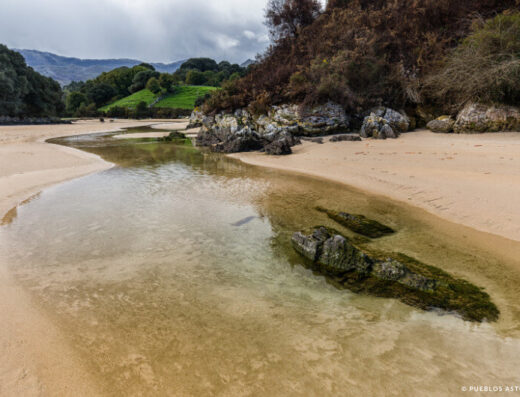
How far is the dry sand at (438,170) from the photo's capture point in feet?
20.8

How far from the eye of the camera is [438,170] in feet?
29.9

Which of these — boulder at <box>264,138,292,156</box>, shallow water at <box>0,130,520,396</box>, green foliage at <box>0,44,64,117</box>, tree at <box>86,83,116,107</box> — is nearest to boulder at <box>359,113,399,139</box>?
boulder at <box>264,138,292,156</box>

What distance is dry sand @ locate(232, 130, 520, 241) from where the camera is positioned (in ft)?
20.8

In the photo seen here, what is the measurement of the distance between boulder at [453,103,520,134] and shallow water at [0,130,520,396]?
9765mm

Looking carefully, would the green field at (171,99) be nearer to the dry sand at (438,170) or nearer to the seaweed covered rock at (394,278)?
the dry sand at (438,170)

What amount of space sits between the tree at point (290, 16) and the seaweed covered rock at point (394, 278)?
79.9 ft

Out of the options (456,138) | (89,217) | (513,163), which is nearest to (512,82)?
(456,138)

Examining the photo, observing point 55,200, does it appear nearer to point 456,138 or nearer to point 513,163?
point 513,163

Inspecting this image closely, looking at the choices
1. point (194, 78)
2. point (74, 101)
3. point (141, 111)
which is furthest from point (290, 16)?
point (194, 78)

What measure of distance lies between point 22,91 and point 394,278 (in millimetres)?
61357

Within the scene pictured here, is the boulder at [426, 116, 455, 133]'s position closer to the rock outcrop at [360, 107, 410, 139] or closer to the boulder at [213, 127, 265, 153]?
the rock outcrop at [360, 107, 410, 139]

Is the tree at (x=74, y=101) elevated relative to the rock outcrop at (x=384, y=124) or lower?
elevated

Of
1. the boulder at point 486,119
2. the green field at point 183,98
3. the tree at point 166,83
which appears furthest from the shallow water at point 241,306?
the tree at point 166,83

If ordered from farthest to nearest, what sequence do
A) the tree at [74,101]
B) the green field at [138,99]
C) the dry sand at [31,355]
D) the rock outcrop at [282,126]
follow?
the green field at [138,99] < the tree at [74,101] < the rock outcrop at [282,126] < the dry sand at [31,355]
